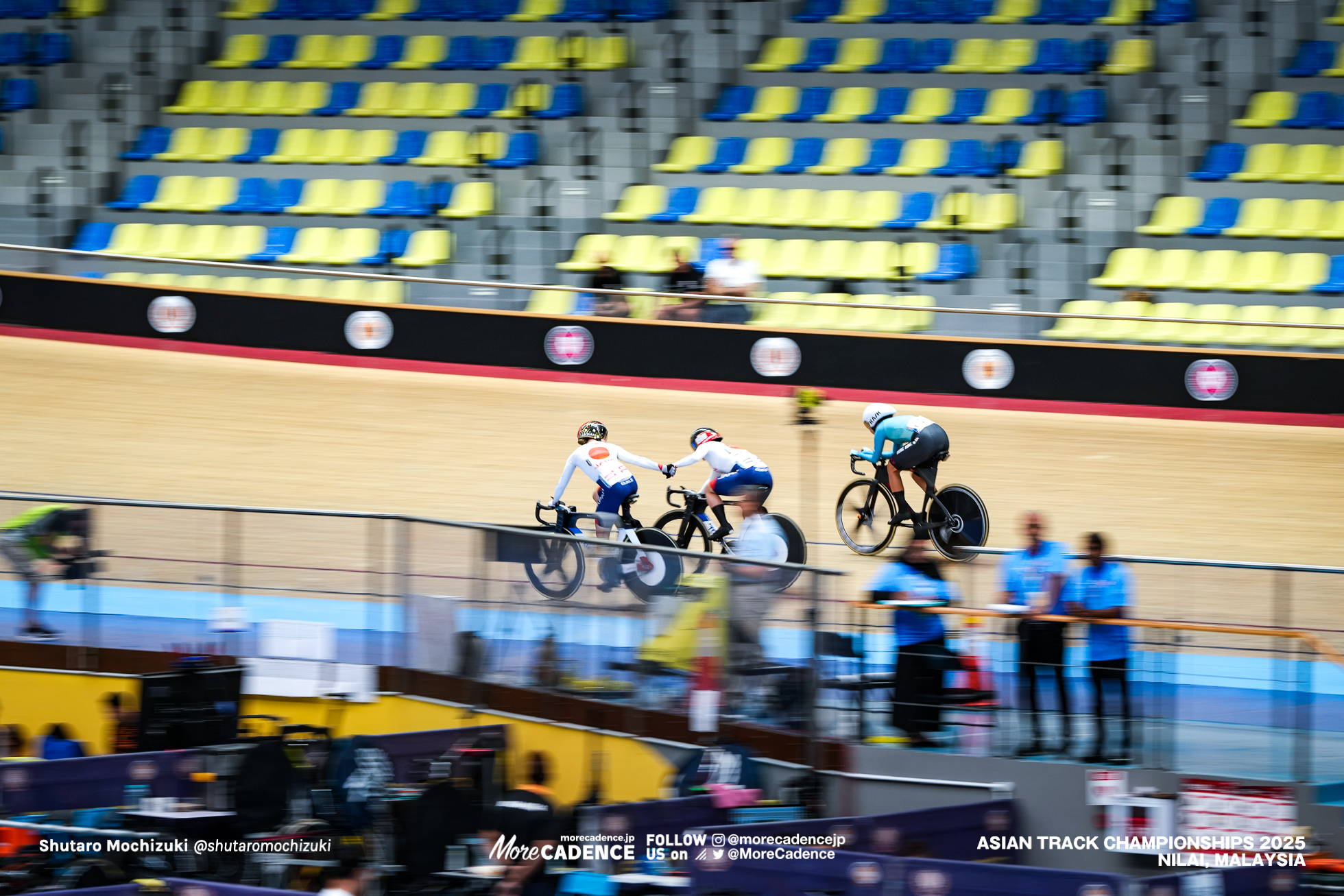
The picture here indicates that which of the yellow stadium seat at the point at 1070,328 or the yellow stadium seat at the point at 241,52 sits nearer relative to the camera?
the yellow stadium seat at the point at 1070,328

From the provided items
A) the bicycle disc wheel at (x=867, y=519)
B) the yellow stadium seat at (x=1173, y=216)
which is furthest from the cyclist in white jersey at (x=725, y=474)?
the yellow stadium seat at (x=1173, y=216)

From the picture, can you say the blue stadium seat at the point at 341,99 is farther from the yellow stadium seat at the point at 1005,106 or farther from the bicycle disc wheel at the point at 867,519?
the bicycle disc wheel at the point at 867,519

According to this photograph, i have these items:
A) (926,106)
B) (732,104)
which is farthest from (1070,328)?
(732,104)

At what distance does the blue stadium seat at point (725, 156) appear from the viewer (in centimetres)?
1925

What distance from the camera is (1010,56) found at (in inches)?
772

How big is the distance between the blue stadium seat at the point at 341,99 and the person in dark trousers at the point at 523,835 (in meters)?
A: 15.2

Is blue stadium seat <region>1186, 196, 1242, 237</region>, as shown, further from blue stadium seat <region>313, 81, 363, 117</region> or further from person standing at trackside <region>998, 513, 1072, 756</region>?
blue stadium seat <region>313, 81, 363, 117</region>

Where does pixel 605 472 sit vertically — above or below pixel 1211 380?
below

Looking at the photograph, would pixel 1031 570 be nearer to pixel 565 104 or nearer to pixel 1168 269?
pixel 1168 269

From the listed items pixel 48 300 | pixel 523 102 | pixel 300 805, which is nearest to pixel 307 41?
pixel 523 102

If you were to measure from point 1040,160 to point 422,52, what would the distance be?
917cm

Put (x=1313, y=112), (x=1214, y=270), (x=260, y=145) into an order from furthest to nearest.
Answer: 1. (x=260, y=145)
2. (x=1313, y=112)
3. (x=1214, y=270)

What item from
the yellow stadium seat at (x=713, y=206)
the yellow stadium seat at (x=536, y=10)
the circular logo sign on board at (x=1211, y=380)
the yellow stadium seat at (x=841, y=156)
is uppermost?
the yellow stadium seat at (x=536, y=10)

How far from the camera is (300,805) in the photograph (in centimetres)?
826
